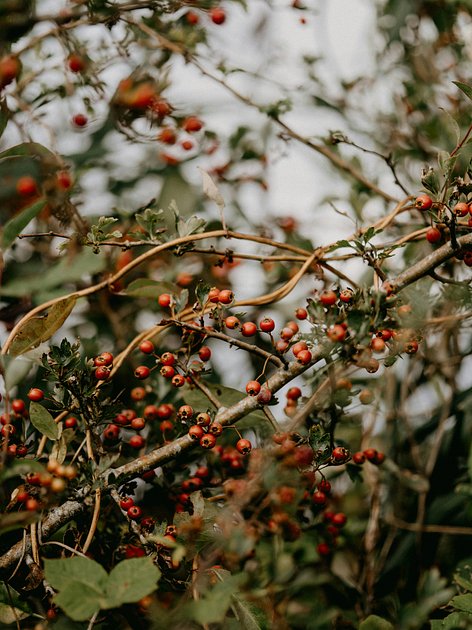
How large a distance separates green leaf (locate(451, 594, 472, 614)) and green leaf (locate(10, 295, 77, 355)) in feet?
2.67

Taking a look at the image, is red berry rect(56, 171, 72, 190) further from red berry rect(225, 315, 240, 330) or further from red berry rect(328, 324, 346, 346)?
red berry rect(328, 324, 346, 346)

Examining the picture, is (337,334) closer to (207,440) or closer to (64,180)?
(207,440)

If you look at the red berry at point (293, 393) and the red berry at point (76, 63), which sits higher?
the red berry at point (76, 63)

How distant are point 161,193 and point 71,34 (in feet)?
1.83

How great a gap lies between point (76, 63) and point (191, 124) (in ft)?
1.23

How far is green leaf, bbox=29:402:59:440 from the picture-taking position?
993mm

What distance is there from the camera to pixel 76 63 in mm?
1511

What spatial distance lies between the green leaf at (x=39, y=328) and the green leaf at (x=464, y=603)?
82cm

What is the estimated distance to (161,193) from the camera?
1.94 metres

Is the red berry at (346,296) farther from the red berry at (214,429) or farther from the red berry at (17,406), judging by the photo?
the red berry at (17,406)

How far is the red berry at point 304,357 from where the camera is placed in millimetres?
917

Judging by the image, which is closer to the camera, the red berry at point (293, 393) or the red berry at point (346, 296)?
the red berry at point (346, 296)

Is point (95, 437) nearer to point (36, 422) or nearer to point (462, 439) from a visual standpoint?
point (36, 422)

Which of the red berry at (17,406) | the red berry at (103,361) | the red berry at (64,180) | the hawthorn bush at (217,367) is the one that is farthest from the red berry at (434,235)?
the red berry at (64,180)
